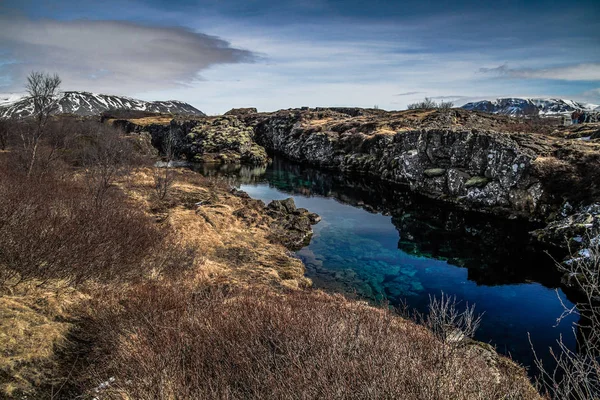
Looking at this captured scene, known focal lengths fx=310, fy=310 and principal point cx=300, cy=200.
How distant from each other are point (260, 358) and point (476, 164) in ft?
172

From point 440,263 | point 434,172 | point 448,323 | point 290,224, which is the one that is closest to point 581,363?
point 448,323

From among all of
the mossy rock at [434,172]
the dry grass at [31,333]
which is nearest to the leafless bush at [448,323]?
Result: the dry grass at [31,333]

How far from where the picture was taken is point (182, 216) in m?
29.8

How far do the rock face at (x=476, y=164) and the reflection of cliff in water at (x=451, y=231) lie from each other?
3238 millimetres

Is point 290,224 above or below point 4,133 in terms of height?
below

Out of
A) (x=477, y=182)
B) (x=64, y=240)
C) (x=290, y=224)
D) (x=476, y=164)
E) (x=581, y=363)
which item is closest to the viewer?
(x=581, y=363)

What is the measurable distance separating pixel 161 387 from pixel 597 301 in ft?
93.4

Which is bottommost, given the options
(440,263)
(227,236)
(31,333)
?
(440,263)

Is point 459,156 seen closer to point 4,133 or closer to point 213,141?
point 4,133

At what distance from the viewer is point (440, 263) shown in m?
29.1

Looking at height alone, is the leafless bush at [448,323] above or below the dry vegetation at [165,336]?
below

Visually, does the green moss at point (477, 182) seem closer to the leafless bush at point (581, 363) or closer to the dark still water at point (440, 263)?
the dark still water at point (440, 263)

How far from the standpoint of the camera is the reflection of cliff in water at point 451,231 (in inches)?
1099

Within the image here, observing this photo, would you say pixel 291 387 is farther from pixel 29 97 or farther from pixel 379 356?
pixel 29 97
